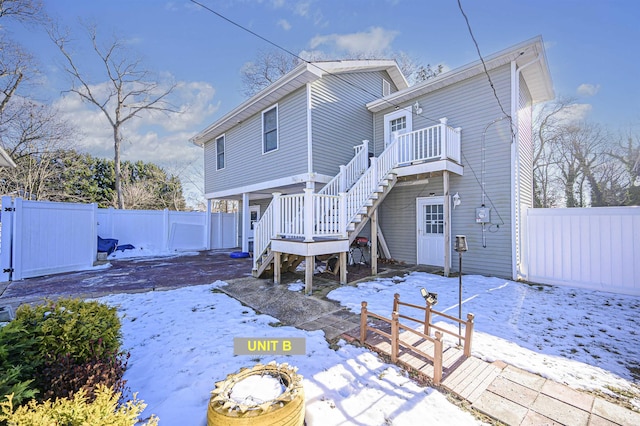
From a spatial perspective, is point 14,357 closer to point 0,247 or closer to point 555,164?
point 0,247

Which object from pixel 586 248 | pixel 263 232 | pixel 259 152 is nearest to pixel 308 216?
pixel 263 232

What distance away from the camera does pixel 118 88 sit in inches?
623

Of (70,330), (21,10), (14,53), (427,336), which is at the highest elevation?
(21,10)

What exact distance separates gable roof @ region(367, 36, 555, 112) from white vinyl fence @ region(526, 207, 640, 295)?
12.1 feet

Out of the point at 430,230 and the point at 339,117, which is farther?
the point at 339,117

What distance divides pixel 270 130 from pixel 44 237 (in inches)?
266

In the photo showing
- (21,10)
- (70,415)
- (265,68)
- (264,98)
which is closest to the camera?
(70,415)

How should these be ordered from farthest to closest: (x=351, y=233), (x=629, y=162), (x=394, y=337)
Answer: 1. (x=629, y=162)
2. (x=351, y=233)
3. (x=394, y=337)

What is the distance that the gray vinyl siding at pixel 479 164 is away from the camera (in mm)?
6797

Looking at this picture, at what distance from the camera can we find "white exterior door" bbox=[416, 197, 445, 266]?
8125 millimetres

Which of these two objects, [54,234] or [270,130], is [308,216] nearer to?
[270,130]

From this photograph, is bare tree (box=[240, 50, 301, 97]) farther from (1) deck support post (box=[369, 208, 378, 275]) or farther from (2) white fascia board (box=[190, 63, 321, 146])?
(1) deck support post (box=[369, 208, 378, 275])

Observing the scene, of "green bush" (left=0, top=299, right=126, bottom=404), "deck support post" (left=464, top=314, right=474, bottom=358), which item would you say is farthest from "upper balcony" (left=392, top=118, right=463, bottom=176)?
"green bush" (left=0, top=299, right=126, bottom=404)

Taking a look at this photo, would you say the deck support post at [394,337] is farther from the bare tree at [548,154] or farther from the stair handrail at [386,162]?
the bare tree at [548,154]
